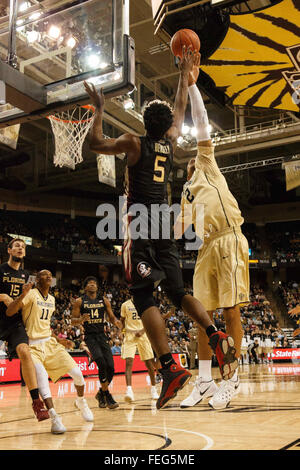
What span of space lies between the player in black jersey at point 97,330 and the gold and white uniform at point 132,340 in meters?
1.29

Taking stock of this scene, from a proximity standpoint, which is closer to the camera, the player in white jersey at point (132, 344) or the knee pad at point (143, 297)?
the knee pad at point (143, 297)

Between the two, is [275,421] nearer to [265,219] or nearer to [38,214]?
[38,214]

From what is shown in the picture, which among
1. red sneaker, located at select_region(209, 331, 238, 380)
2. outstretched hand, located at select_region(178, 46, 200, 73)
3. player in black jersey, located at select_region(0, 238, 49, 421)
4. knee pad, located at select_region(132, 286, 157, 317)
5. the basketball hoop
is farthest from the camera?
the basketball hoop

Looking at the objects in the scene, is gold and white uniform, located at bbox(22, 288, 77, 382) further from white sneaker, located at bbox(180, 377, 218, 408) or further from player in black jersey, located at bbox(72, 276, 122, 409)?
white sneaker, located at bbox(180, 377, 218, 408)

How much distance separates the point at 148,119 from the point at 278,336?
68.3 feet

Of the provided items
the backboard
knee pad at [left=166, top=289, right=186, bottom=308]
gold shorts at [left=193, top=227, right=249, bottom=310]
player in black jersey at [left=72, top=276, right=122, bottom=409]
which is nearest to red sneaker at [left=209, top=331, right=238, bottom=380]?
knee pad at [left=166, top=289, right=186, bottom=308]

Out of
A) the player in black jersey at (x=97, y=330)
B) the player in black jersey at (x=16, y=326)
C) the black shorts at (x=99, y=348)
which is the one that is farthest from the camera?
the black shorts at (x=99, y=348)

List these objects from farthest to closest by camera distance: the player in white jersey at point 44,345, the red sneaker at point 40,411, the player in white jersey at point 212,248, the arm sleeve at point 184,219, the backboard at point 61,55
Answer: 1. the backboard at point 61,55
2. the player in white jersey at point 44,345
3. the red sneaker at point 40,411
4. the arm sleeve at point 184,219
5. the player in white jersey at point 212,248

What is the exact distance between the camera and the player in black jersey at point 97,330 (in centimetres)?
648

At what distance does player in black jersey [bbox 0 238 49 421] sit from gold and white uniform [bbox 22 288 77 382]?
19 cm

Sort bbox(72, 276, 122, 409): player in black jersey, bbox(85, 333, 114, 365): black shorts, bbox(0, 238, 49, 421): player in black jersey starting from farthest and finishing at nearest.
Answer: bbox(85, 333, 114, 365): black shorts
bbox(72, 276, 122, 409): player in black jersey
bbox(0, 238, 49, 421): player in black jersey

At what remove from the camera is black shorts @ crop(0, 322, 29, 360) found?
4.82 metres

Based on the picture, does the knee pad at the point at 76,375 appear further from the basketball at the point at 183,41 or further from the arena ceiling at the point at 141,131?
the arena ceiling at the point at 141,131

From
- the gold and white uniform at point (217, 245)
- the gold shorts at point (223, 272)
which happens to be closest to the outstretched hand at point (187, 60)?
the gold and white uniform at point (217, 245)
